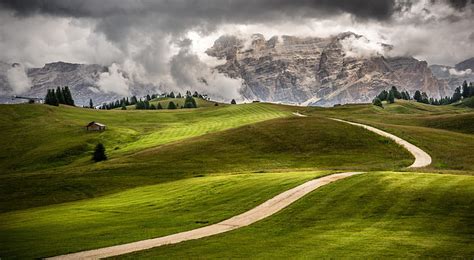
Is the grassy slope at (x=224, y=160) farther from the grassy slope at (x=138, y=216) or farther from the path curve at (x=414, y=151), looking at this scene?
the grassy slope at (x=138, y=216)

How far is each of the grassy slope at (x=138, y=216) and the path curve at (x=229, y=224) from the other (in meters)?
1.10

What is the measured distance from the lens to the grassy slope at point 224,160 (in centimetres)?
6194

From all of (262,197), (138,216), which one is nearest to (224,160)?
(262,197)

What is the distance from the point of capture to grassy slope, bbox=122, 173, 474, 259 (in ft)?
79.5

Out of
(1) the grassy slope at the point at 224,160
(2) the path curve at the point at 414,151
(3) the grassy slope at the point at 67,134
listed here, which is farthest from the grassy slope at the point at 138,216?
(3) the grassy slope at the point at 67,134

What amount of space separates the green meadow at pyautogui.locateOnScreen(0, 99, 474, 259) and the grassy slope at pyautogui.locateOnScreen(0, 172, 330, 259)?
14 centimetres

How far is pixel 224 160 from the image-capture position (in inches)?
3029

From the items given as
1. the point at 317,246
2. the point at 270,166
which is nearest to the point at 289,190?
the point at 317,246

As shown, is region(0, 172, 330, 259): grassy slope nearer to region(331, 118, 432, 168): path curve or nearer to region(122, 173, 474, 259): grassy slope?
region(122, 173, 474, 259): grassy slope

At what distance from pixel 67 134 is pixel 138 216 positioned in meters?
103

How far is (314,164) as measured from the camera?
226ft

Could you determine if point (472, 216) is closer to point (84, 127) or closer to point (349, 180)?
point (349, 180)

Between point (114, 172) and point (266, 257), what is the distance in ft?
174

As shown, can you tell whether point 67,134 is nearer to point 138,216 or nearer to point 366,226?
point 138,216
